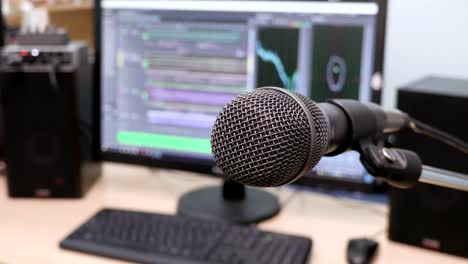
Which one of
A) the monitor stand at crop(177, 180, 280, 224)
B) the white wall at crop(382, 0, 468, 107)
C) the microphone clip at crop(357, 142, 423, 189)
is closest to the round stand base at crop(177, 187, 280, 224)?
the monitor stand at crop(177, 180, 280, 224)

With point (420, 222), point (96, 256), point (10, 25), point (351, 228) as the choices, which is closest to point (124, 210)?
point (96, 256)

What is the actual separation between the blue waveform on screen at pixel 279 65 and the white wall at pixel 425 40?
24 centimetres

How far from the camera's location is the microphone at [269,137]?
43 centimetres

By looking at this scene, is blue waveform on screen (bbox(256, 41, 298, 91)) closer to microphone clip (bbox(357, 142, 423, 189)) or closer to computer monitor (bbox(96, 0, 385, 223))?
computer monitor (bbox(96, 0, 385, 223))

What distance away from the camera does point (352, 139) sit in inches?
20.1

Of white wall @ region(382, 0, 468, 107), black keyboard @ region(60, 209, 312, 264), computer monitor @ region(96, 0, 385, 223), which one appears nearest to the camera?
black keyboard @ region(60, 209, 312, 264)

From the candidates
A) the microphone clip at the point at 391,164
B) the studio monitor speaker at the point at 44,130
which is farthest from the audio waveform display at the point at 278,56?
the microphone clip at the point at 391,164

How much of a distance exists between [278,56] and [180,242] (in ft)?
1.20

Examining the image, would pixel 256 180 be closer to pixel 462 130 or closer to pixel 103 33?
pixel 462 130

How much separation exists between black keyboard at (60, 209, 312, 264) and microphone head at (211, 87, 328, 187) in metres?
0.41

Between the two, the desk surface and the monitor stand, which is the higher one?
the monitor stand

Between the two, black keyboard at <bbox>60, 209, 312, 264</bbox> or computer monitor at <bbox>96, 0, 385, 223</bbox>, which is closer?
black keyboard at <bbox>60, 209, 312, 264</bbox>

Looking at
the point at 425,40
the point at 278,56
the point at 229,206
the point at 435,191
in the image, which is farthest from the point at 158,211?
the point at 425,40

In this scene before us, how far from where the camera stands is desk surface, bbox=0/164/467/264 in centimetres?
89
